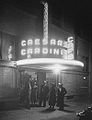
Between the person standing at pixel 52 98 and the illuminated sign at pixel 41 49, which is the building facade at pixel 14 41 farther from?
the person standing at pixel 52 98

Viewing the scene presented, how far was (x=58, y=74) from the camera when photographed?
26.4 metres

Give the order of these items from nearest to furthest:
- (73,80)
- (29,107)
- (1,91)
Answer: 1. (29,107)
2. (1,91)
3. (73,80)

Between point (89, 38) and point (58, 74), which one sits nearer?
point (58, 74)

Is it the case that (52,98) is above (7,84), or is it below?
below

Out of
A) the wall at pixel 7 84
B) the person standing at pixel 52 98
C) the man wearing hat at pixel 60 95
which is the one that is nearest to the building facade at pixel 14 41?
the wall at pixel 7 84

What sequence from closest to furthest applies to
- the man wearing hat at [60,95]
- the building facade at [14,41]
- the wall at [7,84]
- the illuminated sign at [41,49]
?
the man wearing hat at [60,95] → the wall at [7,84] → the illuminated sign at [41,49] → the building facade at [14,41]

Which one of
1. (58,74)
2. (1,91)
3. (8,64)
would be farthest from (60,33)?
(1,91)

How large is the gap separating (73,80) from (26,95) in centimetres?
1163

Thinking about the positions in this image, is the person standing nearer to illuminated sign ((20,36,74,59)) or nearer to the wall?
illuminated sign ((20,36,74,59))

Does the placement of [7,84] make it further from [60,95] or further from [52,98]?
[60,95]

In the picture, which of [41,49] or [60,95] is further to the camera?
[41,49]

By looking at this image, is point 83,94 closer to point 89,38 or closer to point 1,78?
point 89,38

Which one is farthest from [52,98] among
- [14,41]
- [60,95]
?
[14,41]

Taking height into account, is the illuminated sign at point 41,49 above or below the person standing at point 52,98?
above
